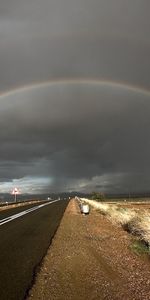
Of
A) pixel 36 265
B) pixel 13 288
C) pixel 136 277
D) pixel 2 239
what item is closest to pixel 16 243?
pixel 2 239

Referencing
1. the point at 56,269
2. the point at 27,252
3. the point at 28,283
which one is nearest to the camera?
the point at 28,283

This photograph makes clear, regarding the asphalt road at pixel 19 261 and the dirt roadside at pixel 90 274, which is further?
the dirt roadside at pixel 90 274

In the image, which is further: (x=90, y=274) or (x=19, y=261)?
(x=19, y=261)

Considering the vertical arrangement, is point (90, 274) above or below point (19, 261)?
below

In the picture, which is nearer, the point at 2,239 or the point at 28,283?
the point at 28,283

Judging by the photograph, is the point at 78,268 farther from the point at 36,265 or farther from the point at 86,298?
the point at 86,298

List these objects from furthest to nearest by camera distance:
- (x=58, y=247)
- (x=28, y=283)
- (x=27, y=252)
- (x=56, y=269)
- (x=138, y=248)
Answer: (x=138, y=248) < (x=58, y=247) < (x=27, y=252) < (x=56, y=269) < (x=28, y=283)

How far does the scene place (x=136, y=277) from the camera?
1104cm

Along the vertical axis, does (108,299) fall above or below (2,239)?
below

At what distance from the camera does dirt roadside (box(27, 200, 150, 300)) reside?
8586 millimetres

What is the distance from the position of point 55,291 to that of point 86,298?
800mm

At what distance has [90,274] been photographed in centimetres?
1058

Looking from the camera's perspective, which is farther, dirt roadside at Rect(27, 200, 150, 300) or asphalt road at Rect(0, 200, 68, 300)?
dirt roadside at Rect(27, 200, 150, 300)

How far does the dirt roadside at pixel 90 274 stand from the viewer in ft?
28.2
